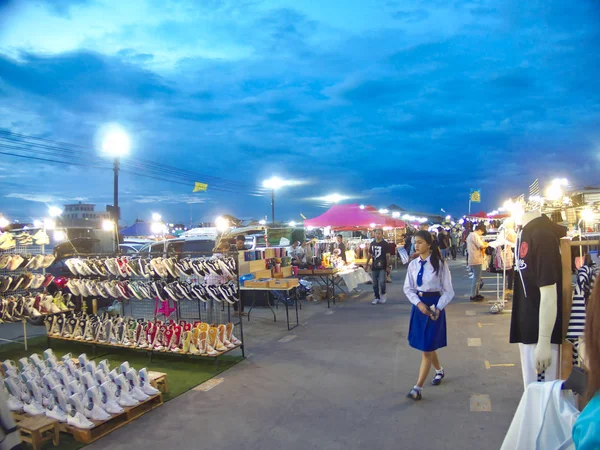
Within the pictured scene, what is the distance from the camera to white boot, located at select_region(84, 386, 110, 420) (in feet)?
13.6

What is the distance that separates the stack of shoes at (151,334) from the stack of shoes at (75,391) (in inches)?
47.9

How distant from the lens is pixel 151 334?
6.21 metres

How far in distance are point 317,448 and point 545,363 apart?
2.02m

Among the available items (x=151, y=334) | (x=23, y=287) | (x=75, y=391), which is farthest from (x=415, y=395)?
(x=23, y=287)

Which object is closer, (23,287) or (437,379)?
(437,379)

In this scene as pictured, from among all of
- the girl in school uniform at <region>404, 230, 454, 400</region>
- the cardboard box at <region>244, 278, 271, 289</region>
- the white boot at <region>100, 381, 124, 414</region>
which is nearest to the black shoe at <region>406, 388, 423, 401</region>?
the girl in school uniform at <region>404, 230, 454, 400</region>

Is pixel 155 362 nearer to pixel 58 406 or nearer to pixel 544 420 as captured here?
pixel 58 406

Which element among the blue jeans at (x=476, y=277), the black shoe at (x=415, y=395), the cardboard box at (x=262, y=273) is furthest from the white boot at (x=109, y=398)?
the blue jeans at (x=476, y=277)

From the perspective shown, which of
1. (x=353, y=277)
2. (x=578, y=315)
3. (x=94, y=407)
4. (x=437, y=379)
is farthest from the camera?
(x=353, y=277)

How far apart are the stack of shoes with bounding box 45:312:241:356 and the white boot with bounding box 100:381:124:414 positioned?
1.52 m

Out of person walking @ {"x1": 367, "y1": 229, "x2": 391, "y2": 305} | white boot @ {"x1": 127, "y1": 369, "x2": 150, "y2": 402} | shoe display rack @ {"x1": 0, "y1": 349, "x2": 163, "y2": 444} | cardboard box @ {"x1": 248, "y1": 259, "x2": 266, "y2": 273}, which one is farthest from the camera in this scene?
person walking @ {"x1": 367, "y1": 229, "x2": 391, "y2": 305}

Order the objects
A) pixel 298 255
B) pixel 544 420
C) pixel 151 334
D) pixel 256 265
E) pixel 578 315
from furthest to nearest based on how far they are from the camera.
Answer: pixel 298 255 → pixel 256 265 → pixel 151 334 → pixel 578 315 → pixel 544 420

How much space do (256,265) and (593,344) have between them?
789 centimetres

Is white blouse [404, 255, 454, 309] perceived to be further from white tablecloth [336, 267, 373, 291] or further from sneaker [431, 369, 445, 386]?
white tablecloth [336, 267, 373, 291]
